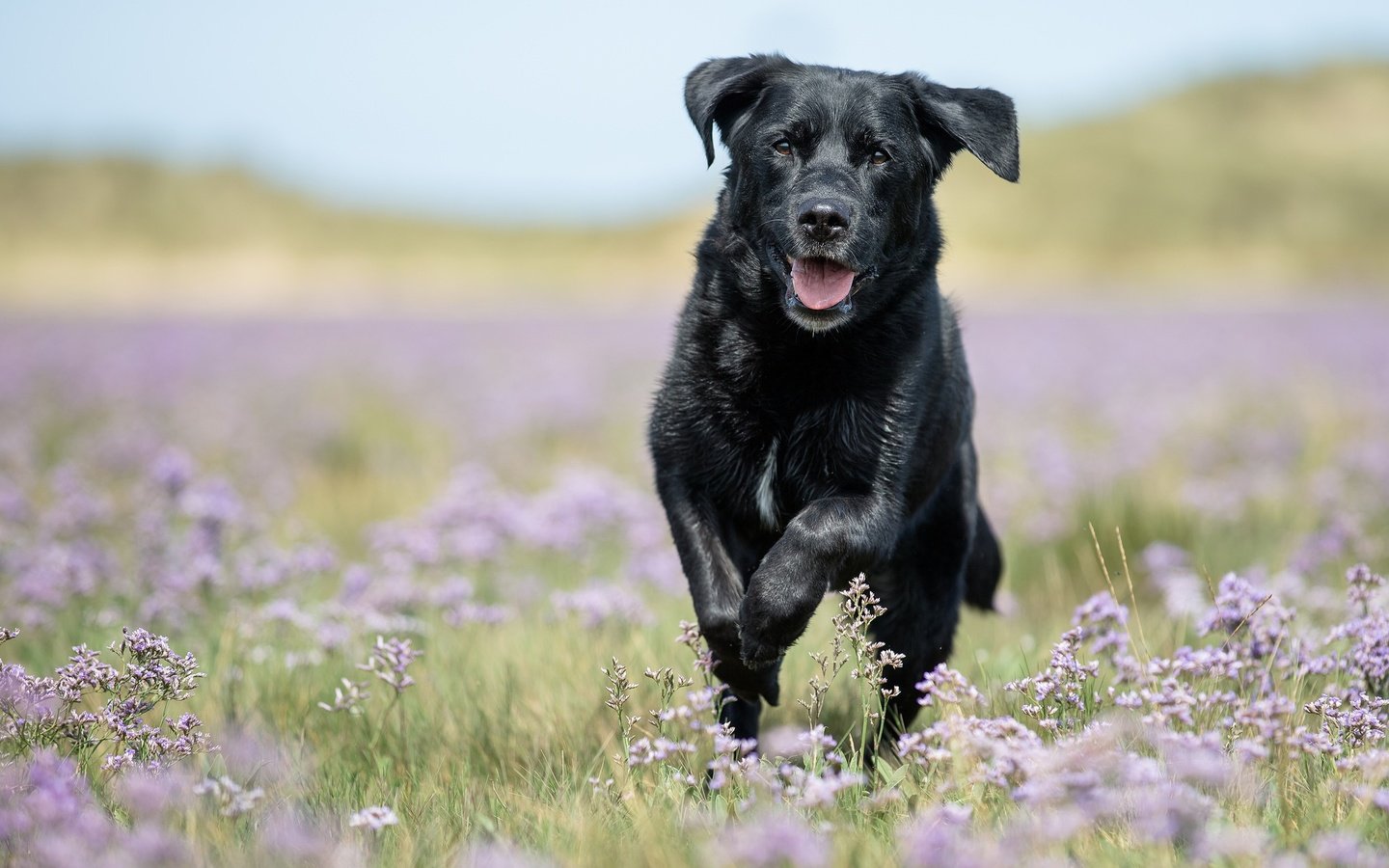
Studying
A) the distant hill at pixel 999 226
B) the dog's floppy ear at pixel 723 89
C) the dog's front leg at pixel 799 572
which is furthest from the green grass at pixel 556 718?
the distant hill at pixel 999 226

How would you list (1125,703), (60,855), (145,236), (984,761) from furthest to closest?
(145,236), (1125,703), (984,761), (60,855)

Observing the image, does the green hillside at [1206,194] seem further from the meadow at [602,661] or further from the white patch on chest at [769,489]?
the white patch on chest at [769,489]

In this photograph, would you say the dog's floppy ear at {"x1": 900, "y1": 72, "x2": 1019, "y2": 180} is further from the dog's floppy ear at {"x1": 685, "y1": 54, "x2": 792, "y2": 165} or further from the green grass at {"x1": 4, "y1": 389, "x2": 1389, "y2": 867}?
the green grass at {"x1": 4, "y1": 389, "x2": 1389, "y2": 867}

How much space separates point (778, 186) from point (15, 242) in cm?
8068

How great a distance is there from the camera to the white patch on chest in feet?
9.69

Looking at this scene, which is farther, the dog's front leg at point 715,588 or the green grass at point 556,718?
the dog's front leg at point 715,588

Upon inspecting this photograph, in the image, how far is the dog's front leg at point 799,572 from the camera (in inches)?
103

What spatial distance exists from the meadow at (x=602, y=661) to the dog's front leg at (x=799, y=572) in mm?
125

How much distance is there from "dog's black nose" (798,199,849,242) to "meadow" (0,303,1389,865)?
92cm

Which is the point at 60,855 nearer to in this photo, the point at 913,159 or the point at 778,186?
the point at 778,186

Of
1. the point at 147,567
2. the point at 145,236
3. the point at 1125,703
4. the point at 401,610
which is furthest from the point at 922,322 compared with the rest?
the point at 145,236

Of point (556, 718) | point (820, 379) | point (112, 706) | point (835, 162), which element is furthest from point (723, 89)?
point (112, 706)

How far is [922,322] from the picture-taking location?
3150mm

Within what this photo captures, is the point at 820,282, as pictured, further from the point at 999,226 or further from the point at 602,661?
the point at 999,226
